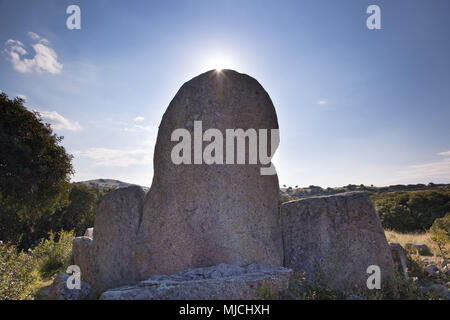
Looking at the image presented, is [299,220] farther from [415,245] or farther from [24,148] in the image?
[24,148]

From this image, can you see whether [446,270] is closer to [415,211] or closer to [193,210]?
[193,210]

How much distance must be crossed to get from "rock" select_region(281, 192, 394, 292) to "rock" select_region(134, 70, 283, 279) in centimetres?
46

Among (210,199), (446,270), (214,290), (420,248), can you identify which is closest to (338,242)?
(210,199)

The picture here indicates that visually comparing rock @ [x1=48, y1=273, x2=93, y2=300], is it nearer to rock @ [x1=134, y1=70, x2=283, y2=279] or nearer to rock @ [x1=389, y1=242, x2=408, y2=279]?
rock @ [x1=134, y1=70, x2=283, y2=279]

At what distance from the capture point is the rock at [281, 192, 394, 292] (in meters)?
4.82

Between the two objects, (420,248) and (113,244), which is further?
(420,248)

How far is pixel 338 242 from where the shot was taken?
4.97m

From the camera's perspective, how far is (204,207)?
5023 millimetres

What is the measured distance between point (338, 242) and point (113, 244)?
13.8ft

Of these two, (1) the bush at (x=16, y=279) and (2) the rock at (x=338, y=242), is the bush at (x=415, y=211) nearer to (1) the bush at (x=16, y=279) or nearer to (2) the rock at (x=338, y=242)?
(2) the rock at (x=338, y=242)

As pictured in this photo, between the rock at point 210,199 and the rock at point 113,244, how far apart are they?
0.21m

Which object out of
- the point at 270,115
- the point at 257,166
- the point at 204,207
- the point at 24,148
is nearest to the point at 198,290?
the point at 204,207
